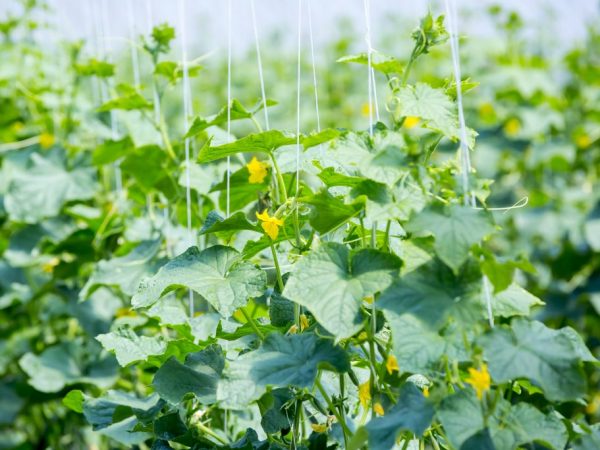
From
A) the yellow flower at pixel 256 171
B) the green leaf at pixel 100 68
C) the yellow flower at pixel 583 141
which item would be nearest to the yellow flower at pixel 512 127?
the yellow flower at pixel 583 141

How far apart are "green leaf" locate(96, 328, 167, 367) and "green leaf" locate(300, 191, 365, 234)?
40cm

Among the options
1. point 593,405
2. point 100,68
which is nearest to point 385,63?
point 100,68

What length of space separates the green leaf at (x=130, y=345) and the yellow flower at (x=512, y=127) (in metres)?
2.67

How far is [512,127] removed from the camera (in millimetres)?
3873

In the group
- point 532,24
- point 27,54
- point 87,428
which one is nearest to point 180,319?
point 87,428

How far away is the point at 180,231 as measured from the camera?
7.04 feet

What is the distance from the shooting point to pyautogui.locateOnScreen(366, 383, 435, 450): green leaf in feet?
3.54

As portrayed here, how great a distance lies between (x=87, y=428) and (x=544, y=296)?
1.80 m

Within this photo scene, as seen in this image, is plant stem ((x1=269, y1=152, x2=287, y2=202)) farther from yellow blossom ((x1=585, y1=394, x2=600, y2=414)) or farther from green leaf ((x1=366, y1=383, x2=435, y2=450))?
yellow blossom ((x1=585, y1=394, x2=600, y2=414))

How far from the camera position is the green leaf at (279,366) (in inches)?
45.9

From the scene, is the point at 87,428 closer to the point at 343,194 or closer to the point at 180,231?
the point at 180,231

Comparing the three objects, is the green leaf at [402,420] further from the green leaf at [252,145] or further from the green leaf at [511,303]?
the green leaf at [252,145]

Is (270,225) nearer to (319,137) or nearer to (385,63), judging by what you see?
(319,137)

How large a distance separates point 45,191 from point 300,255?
1.45 meters
